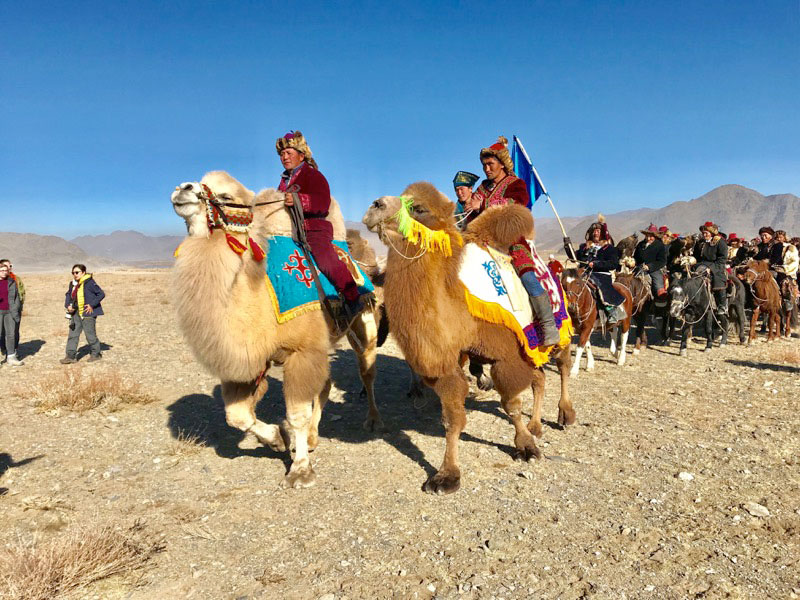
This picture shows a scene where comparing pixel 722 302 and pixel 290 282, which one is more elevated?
pixel 290 282

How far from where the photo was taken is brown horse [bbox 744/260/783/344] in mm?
14359

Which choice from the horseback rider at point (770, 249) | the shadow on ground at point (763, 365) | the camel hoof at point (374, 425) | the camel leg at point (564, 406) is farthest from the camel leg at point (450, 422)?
the horseback rider at point (770, 249)

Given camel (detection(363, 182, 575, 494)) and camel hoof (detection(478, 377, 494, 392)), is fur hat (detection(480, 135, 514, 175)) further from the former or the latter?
camel hoof (detection(478, 377, 494, 392))

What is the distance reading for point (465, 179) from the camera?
6285mm

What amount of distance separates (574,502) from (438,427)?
2.61 m

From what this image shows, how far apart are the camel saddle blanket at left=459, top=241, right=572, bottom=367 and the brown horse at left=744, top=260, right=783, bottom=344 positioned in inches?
462

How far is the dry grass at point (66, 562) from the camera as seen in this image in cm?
326

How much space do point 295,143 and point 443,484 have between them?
3.86 metres

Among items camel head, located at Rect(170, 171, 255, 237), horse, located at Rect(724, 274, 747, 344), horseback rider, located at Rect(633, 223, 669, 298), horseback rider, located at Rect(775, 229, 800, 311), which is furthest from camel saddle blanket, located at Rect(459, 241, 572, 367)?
horseback rider, located at Rect(775, 229, 800, 311)

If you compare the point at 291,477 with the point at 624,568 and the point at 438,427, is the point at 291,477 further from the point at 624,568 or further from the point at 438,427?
the point at 624,568

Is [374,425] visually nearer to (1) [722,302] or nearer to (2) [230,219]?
Result: (2) [230,219]

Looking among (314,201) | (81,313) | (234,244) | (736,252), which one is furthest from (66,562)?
(736,252)

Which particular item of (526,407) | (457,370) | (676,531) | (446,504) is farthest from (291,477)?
(526,407)

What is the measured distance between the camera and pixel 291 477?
532cm
